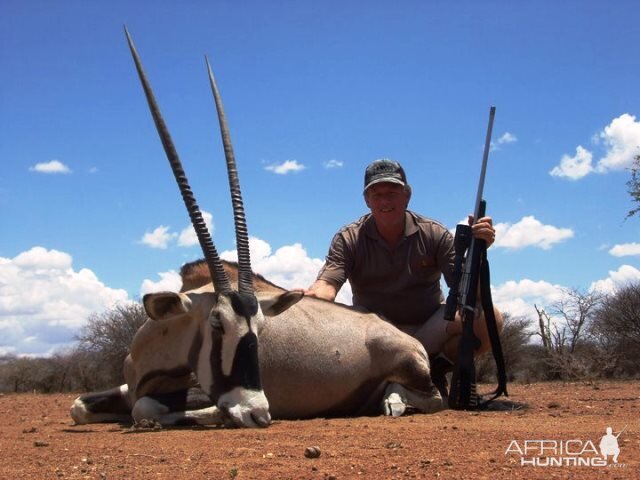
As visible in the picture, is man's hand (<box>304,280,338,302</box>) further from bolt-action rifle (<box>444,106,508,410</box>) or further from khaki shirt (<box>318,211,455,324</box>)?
bolt-action rifle (<box>444,106,508,410</box>)

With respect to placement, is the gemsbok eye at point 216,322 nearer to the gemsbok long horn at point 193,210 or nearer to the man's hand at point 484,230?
the gemsbok long horn at point 193,210

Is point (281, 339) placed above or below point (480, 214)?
below

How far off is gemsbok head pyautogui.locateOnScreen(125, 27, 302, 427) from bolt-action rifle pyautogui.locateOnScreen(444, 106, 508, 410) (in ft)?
4.57

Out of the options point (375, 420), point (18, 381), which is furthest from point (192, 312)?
point (18, 381)

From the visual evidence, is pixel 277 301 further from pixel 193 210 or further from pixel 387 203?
pixel 387 203

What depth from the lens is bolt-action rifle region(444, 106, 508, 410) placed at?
221 inches

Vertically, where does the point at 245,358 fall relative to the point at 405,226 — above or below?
below

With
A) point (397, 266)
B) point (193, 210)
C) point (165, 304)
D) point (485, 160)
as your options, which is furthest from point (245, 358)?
point (485, 160)

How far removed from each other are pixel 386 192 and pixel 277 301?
1.74m

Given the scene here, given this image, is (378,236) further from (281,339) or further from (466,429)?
(466,429)

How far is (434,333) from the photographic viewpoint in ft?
20.5

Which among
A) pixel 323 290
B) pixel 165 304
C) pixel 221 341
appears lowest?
pixel 221 341

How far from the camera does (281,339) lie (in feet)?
17.4

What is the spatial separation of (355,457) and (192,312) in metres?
1.94
